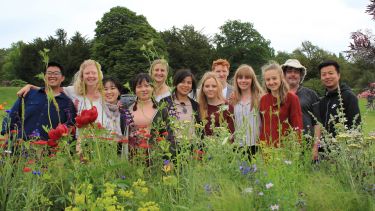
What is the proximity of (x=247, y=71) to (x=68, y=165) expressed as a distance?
110 inches

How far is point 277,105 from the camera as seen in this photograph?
5277 mm

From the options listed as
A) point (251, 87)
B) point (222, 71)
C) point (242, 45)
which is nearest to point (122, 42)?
point (242, 45)

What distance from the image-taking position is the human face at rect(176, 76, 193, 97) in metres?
5.74

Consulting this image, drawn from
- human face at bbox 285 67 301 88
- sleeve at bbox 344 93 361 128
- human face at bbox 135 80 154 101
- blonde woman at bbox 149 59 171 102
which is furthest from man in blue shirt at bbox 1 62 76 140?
sleeve at bbox 344 93 361 128

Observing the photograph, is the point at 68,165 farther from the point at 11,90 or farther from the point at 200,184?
the point at 11,90

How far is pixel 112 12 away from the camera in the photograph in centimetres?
4938

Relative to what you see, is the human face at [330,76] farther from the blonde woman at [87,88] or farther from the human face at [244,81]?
the blonde woman at [87,88]

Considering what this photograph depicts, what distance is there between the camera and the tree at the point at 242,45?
6294 cm

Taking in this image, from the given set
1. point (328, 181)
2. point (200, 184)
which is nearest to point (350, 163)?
point (328, 181)

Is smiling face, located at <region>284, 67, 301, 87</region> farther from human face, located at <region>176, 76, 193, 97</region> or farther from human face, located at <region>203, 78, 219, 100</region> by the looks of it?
human face, located at <region>176, 76, 193, 97</region>

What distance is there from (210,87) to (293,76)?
1.13 meters

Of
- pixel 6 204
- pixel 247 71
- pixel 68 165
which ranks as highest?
pixel 247 71

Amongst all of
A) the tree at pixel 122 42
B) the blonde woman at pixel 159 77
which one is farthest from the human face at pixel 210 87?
the tree at pixel 122 42

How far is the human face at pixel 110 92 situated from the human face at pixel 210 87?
116 centimetres
